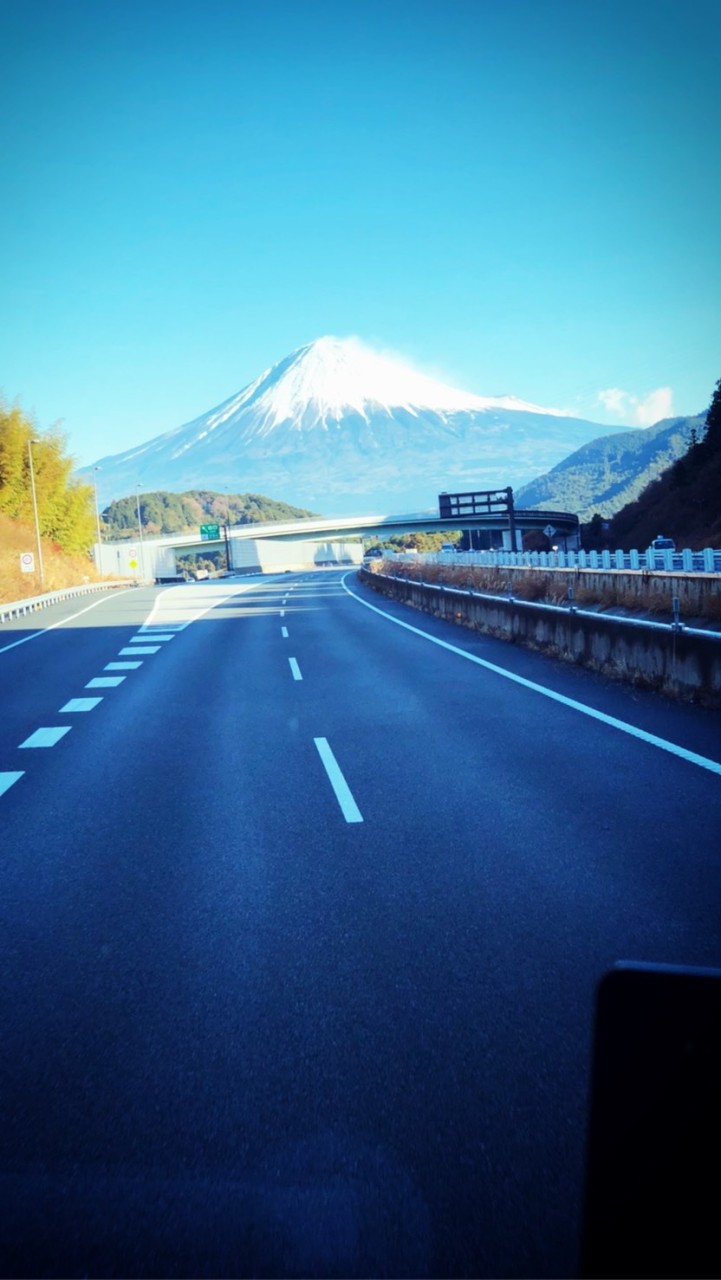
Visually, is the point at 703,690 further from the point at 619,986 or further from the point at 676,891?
the point at 619,986

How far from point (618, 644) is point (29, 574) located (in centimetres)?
4527

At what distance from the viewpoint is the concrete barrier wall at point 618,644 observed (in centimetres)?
1077

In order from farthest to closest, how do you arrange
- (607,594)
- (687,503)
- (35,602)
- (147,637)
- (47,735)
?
(687,503) → (35,602) → (147,637) → (607,594) → (47,735)

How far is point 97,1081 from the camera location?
345 centimetres

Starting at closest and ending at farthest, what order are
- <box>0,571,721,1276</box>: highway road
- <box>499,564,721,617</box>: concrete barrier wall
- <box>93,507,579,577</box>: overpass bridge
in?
<box>0,571,721,1276</box>: highway road → <box>499,564,721,617</box>: concrete barrier wall → <box>93,507,579,577</box>: overpass bridge

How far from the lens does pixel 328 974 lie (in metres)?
4.29

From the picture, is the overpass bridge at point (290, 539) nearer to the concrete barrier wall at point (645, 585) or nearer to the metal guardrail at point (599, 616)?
the metal guardrail at point (599, 616)

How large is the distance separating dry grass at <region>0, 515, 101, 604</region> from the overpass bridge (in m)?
20.4

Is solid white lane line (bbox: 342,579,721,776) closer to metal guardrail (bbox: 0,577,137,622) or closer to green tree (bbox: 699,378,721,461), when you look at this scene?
metal guardrail (bbox: 0,577,137,622)

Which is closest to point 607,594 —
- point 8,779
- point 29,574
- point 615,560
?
point 8,779

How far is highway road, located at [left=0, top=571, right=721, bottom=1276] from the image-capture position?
2670 mm

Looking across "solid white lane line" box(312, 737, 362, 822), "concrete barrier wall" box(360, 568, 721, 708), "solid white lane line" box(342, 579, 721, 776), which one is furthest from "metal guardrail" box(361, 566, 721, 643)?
"solid white lane line" box(312, 737, 362, 822)

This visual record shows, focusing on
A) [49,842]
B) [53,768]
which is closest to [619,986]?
[49,842]

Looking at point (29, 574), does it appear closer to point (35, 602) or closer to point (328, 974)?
point (35, 602)
